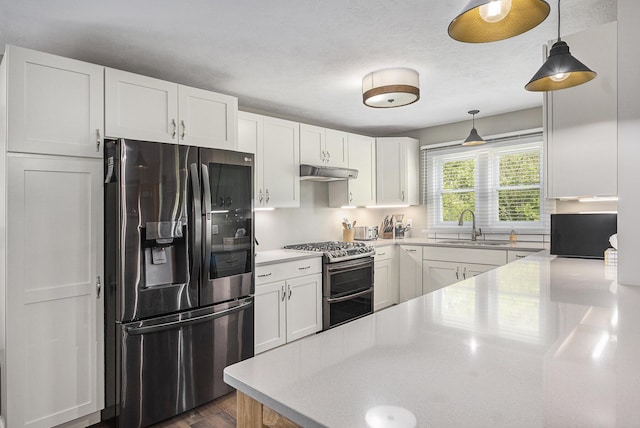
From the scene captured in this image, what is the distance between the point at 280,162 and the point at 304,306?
1416 mm

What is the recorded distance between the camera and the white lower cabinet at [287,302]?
3123 millimetres

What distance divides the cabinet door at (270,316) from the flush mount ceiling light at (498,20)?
2443 mm

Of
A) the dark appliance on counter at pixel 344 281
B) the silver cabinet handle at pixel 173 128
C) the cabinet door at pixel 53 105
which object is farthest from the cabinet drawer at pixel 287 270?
the cabinet door at pixel 53 105

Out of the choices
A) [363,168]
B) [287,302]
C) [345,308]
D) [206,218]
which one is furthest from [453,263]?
[206,218]

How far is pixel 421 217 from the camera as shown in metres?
4.98

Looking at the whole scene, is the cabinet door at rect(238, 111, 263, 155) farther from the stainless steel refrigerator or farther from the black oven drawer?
the black oven drawer

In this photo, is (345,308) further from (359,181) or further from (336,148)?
(336,148)

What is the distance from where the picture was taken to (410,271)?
450 centimetres

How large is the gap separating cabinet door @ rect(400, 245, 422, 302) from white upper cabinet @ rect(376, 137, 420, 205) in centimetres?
64

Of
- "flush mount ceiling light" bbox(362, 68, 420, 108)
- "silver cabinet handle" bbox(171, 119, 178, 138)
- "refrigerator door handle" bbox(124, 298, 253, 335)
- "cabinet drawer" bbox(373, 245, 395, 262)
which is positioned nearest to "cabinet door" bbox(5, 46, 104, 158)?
"silver cabinet handle" bbox(171, 119, 178, 138)

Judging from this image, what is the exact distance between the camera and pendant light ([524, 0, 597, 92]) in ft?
4.78

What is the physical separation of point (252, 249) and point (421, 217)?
Answer: 9.48 feet

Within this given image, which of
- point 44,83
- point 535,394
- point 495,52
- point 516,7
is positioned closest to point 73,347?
point 44,83

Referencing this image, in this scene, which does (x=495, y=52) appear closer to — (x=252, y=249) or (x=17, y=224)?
(x=252, y=249)
